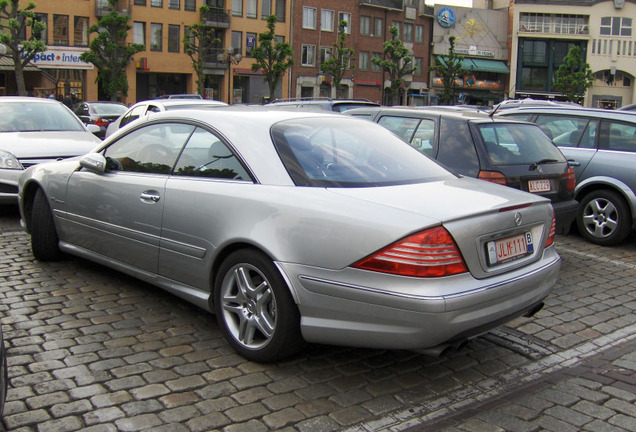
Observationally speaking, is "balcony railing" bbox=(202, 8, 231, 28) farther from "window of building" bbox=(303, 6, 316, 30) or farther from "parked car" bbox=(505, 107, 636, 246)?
"parked car" bbox=(505, 107, 636, 246)

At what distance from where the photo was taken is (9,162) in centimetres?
840

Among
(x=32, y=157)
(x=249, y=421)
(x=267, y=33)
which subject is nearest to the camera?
(x=249, y=421)

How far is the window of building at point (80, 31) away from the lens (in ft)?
164

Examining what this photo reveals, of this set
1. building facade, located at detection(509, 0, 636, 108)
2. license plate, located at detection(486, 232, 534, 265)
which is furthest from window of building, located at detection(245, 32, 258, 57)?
license plate, located at detection(486, 232, 534, 265)

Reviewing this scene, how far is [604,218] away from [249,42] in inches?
2101

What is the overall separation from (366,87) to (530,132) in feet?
199

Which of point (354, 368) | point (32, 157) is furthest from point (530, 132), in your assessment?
point (32, 157)

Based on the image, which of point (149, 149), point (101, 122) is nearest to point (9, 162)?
point (149, 149)

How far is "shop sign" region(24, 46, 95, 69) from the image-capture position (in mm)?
47938

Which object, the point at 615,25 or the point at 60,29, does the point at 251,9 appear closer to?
the point at 60,29

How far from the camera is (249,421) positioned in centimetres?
342

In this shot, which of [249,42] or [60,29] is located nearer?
[60,29]

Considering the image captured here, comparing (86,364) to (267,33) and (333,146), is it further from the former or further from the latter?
(267,33)

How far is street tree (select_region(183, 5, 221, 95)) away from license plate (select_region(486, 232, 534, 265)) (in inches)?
2004
